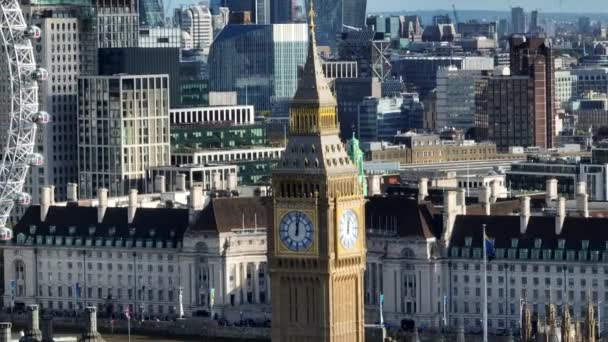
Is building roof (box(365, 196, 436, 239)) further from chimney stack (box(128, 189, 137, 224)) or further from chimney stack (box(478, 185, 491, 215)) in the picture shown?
chimney stack (box(128, 189, 137, 224))

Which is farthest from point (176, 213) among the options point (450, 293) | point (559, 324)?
point (559, 324)

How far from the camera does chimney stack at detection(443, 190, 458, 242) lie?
538 feet

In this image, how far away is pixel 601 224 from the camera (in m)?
162

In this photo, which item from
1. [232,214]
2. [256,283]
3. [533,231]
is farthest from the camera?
[256,283]

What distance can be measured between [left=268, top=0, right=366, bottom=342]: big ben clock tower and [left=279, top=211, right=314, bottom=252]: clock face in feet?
0.10

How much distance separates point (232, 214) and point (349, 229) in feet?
205

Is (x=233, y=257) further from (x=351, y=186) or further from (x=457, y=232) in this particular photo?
(x=351, y=186)

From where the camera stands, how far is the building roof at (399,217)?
16412 centimetres

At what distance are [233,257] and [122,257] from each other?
788cm

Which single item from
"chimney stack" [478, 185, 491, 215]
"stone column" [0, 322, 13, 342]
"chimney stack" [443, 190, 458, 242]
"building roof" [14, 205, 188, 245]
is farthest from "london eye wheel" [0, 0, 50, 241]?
"stone column" [0, 322, 13, 342]

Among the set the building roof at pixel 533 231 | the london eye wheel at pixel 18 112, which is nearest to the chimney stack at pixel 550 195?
the building roof at pixel 533 231

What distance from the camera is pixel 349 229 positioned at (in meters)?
108

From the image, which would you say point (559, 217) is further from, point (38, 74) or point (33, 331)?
point (33, 331)

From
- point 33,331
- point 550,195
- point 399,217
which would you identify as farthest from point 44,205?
point 33,331
